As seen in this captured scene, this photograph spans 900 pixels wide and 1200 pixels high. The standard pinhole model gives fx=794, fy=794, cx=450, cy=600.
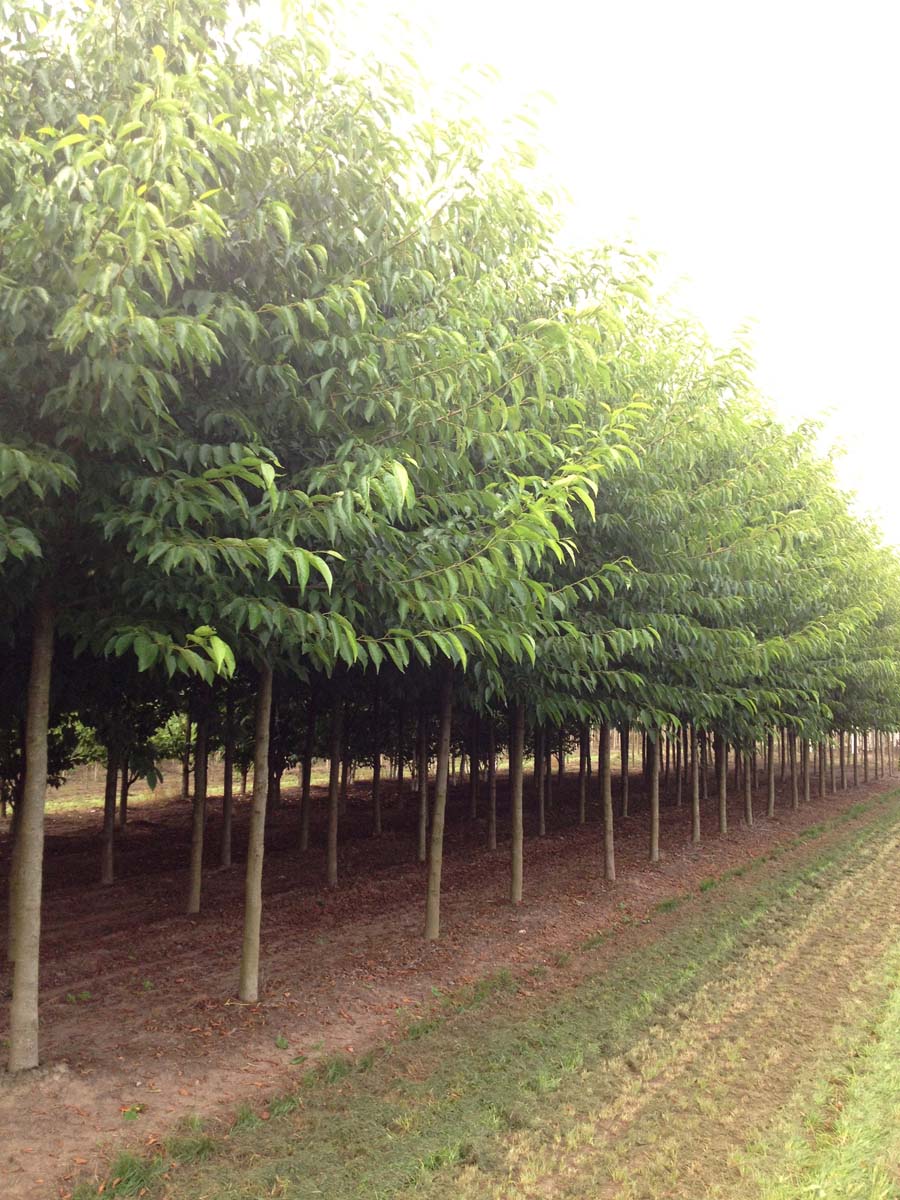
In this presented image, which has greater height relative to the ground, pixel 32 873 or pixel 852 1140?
pixel 32 873

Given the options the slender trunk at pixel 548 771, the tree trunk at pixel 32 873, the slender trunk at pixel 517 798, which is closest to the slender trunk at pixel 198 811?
the slender trunk at pixel 517 798

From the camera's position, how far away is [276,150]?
450 cm

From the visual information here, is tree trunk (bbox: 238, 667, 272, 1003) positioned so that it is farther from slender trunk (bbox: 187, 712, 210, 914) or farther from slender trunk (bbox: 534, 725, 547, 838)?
slender trunk (bbox: 534, 725, 547, 838)

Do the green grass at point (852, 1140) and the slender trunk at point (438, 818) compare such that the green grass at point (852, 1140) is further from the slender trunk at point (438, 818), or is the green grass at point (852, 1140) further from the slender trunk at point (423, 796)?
the slender trunk at point (423, 796)

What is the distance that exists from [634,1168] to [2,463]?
5.04 metres

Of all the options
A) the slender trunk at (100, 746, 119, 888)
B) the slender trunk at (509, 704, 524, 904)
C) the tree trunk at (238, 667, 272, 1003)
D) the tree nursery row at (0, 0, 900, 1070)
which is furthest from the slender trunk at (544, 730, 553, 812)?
the tree trunk at (238, 667, 272, 1003)

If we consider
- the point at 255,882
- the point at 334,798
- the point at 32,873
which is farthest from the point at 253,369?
the point at 334,798

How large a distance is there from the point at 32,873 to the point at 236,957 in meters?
3.65

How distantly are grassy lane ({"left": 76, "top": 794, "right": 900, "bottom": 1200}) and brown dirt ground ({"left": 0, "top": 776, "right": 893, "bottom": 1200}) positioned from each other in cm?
50

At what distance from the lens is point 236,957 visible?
332 inches

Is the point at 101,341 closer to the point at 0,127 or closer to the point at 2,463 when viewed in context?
the point at 2,463

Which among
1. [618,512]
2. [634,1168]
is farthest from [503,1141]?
[618,512]

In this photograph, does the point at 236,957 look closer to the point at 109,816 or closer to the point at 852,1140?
the point at 109,816

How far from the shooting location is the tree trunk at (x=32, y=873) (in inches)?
211
